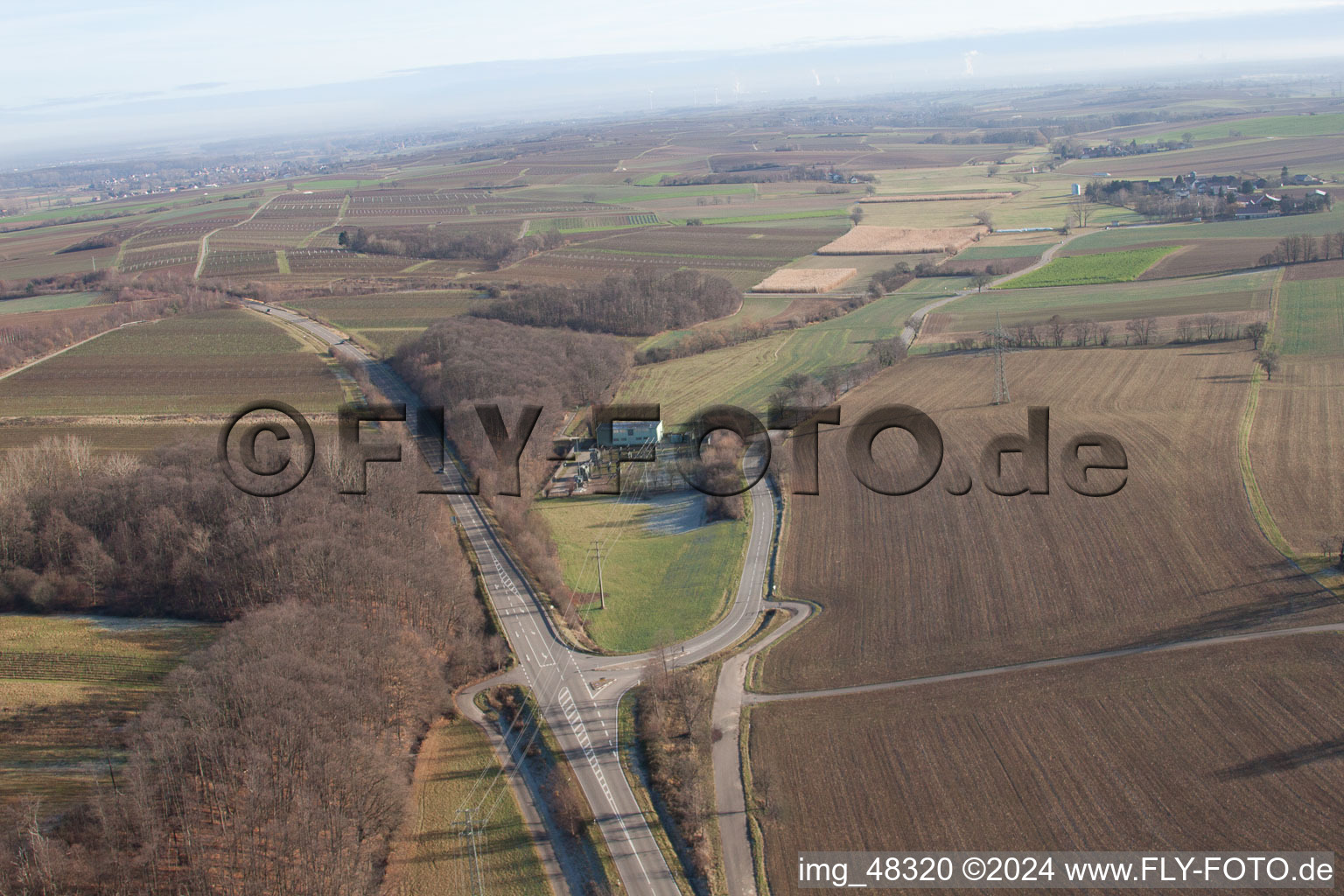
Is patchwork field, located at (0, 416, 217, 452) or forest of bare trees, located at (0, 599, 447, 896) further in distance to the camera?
patchwork field, located at (0, 416, 217, 452)

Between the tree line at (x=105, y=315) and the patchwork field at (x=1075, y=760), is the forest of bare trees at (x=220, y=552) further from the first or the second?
the tree line at (x=105, y=315)

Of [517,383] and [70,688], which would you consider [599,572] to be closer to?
[70,688]

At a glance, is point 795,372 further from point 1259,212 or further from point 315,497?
point 1259,212

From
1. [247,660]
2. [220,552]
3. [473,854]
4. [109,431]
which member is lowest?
[473,854]

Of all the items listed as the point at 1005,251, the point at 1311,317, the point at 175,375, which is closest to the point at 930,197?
the point at 1005,251

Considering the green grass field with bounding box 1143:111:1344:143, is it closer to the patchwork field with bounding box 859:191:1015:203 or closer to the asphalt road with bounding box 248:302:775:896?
the patchwork field with bounding box 859:191:1015:203

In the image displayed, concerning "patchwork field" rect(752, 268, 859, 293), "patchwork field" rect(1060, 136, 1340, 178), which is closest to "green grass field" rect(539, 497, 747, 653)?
"patchwork field" rect(752, 268, 859, 293)

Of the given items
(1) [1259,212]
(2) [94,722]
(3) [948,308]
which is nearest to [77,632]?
(2) [94,722]
